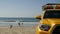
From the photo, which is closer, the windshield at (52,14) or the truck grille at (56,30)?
the truck grille at (56,30)

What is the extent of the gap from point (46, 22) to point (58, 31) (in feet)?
1.78

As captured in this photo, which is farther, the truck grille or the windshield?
the windshield

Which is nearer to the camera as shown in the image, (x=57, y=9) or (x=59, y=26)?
(x=59, y=26)

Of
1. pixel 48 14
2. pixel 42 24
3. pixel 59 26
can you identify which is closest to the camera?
pixel 59 26

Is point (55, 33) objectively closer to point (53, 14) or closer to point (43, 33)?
point (43, 33)

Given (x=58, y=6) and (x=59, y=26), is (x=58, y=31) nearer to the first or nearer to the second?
(x=59, y=26)

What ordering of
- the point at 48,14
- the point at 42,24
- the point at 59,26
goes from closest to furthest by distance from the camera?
the point at 59,26 < the point at 42,24 < the point at 48,14

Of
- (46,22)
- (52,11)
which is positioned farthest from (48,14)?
(46,22)

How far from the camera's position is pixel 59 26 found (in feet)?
19.5

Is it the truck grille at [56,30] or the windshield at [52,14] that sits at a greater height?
the windshield at [52,14]

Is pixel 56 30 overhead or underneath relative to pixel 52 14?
underneath

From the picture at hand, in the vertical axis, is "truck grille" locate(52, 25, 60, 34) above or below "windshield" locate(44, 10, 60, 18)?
below

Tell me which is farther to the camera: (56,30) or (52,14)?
(52,14)

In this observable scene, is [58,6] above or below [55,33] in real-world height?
above
